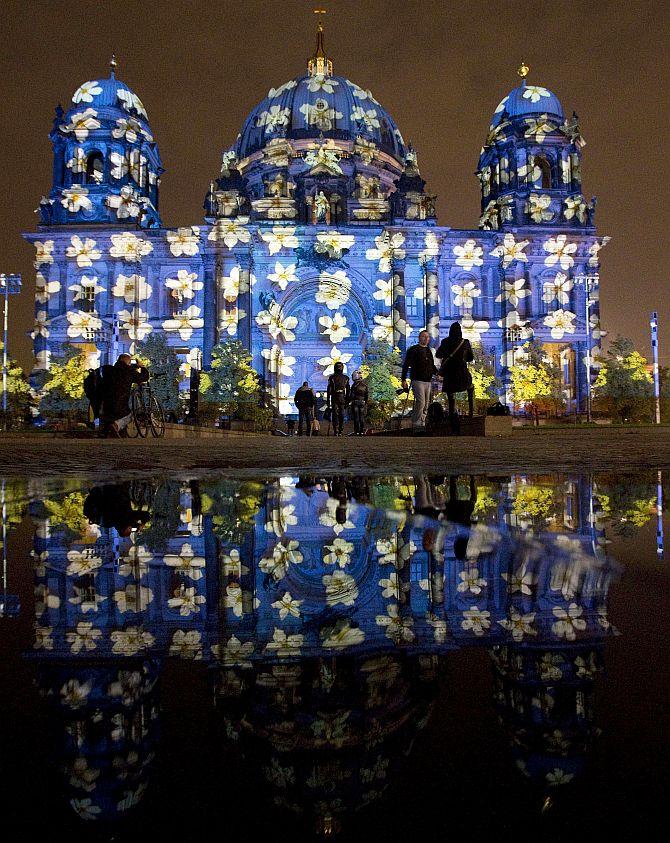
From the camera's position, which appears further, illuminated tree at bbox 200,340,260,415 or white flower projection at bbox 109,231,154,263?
white flower projection at bbox 109,231,154,263

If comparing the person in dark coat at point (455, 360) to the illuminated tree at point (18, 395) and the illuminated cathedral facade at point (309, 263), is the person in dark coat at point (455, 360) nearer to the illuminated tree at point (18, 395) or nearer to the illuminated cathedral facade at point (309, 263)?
the illuminated cathedral facade at point (309, 263)

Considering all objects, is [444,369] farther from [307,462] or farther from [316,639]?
[316,639]

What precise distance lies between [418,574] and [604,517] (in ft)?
3.29

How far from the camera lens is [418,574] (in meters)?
1.24

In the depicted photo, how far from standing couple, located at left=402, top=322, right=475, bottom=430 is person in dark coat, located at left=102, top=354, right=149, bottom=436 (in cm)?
411

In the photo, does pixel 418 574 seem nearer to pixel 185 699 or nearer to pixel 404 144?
pixel 185 699

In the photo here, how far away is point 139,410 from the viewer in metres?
10.9

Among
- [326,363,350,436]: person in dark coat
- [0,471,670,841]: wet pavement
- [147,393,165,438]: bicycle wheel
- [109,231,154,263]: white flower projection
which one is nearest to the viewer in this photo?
[0,471,670,841]: wet pavement

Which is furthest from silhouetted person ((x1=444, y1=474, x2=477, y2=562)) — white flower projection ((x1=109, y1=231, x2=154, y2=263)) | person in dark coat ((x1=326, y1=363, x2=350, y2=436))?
white flower projection ((x1=109, y1=231, x2=154, y2=263))

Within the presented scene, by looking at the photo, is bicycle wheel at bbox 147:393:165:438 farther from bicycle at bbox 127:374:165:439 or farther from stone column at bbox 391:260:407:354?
stone column at bbox 391:260:407:354

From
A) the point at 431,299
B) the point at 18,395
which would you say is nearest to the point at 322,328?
the point at 431,299

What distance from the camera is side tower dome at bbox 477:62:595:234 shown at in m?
44.2

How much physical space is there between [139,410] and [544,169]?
137 ft

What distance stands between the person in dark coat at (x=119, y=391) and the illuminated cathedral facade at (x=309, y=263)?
30130mm
